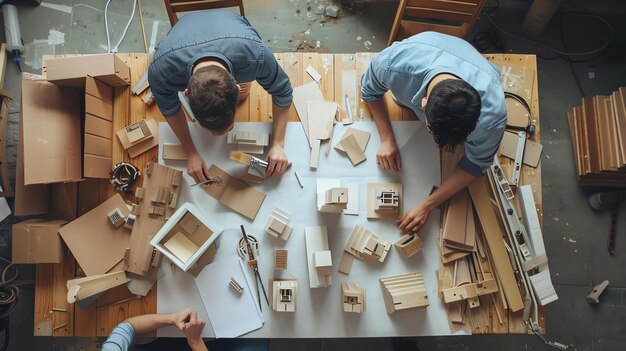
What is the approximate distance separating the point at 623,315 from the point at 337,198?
7.43ft

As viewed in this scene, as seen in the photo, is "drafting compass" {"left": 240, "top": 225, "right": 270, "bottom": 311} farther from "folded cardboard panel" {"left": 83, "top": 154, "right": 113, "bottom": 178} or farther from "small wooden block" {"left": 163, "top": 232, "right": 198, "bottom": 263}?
"folded cardboard panel" {"left": 83, "top": 154, "right": 113, "bottom": 178}

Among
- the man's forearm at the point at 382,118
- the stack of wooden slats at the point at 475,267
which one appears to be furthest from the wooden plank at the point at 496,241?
the man's forearm at the point at 382,118

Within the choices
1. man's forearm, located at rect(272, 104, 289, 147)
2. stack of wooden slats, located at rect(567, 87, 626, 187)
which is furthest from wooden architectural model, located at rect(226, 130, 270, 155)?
stack of wooden slats, located at rect(567, 87, 626, 187)

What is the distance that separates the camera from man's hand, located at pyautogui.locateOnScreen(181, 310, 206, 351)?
1.83 m

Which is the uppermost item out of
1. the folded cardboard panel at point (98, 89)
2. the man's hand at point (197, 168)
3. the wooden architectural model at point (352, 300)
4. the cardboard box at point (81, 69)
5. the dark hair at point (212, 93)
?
the cardboard box at point (81, 69)

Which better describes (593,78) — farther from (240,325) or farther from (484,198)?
(240,325)

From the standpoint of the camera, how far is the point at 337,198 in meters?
1.81

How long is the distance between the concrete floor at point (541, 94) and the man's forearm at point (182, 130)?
1151 mm

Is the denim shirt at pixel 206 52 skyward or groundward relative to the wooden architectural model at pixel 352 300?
skyward

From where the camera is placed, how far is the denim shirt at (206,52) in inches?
62.1

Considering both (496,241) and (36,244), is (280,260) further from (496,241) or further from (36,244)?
(36,244)

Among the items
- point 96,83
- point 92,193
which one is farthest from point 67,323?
point 96,83

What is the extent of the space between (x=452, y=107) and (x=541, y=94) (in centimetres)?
183

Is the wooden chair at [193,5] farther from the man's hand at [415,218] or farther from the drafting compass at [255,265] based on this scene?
the man's hand at [415,218]
